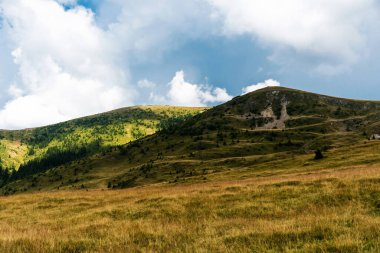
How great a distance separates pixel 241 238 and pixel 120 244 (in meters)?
4.53

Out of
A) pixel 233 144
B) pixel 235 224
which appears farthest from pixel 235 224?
pixel 233 144

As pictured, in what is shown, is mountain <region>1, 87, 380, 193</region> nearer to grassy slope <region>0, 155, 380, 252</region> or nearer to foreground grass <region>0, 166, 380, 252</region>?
foreground grass <region>0, 166, 380, 252</region>

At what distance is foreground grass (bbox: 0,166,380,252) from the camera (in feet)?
34.7

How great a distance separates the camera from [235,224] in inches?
560

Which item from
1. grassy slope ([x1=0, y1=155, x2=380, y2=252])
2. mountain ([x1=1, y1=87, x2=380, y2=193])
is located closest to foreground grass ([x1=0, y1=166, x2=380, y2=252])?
grassy slope ([x1=0, y1=155, x2=380, y2=252])

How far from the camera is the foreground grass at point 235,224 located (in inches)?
417

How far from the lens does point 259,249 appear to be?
1005cm

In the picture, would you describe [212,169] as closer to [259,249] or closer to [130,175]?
[130,175]

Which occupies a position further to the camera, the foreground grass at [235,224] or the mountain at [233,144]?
the mountain at [233,144]

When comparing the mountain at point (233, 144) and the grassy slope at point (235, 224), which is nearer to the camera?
the grassy slope at point (235, 224)

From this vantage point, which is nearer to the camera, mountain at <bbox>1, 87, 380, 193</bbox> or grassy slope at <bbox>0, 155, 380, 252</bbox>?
grassy slope at <bbox>0, 155, 380, 252</bbox>

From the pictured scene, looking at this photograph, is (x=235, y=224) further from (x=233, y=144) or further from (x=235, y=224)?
(x=233, y=144)

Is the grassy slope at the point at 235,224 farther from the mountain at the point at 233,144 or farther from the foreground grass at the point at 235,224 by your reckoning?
the mountain at the point at 233,144

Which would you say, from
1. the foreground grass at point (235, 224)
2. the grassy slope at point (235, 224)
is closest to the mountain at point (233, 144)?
the foreground grass at point (235, 224)
